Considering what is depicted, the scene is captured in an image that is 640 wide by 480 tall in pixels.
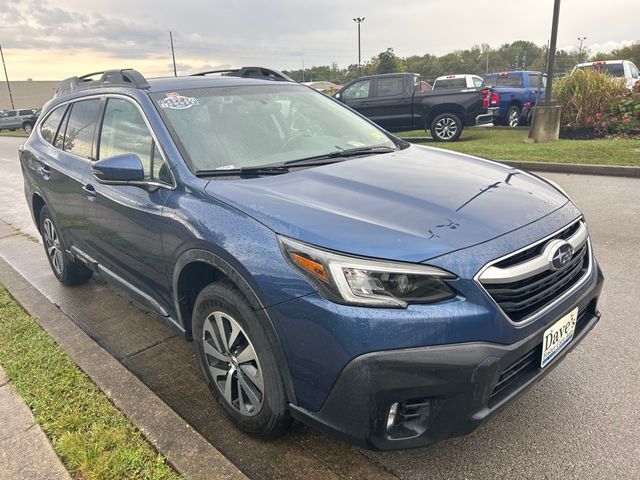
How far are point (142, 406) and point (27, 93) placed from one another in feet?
301

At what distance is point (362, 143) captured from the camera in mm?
3484

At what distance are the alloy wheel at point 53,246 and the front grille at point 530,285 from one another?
13.3 ft

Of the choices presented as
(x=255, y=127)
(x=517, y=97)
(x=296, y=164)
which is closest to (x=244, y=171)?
(x=296, y=164)

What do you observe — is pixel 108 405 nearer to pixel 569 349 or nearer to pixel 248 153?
pixel 248 153

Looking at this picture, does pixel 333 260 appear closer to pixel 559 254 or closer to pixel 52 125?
pixel 559 254

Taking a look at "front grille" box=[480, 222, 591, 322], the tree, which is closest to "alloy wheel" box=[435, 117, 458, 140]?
"front grille" box=[480, 222, 591, 322]

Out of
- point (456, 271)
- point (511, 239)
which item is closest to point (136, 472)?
point (456, 271)

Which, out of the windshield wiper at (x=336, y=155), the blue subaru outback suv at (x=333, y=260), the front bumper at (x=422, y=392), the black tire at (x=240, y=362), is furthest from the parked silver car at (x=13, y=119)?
the front bumper at (x=422, y=392)

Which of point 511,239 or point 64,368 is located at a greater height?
point 511,239

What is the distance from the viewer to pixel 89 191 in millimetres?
3691

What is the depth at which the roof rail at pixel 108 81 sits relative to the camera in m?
3.43

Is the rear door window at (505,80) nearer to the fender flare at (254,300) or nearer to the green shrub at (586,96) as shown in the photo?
the green shrub at (586,96)

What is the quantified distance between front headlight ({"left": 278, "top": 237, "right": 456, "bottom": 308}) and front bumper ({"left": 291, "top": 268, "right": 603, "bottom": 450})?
202mm

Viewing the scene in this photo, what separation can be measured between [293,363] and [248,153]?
1.38 meters
